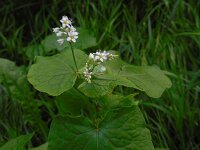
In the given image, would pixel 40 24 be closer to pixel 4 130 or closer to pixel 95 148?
pixel 4 130

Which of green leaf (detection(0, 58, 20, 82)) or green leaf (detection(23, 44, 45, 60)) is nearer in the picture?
green leaf (detection(0, 58, 20, 82))

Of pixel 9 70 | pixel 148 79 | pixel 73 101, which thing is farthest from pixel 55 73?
pixel 9 70

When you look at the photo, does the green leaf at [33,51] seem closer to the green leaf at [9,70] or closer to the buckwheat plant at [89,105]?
the green leaf at [9,70]

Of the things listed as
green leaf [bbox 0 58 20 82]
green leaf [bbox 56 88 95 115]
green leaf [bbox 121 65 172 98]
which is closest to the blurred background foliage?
green leaf [bbox 0 58 20 82]

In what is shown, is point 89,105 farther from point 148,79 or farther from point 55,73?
point 148,79

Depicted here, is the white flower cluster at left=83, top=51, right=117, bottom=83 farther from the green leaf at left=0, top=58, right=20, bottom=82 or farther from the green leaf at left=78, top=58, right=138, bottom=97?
the green leaf at left=0, top=58, right=20, bottom=82

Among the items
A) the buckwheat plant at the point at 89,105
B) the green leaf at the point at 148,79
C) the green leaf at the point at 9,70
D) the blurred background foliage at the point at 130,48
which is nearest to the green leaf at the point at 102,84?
the buckwheat plant at the point at 89,105
